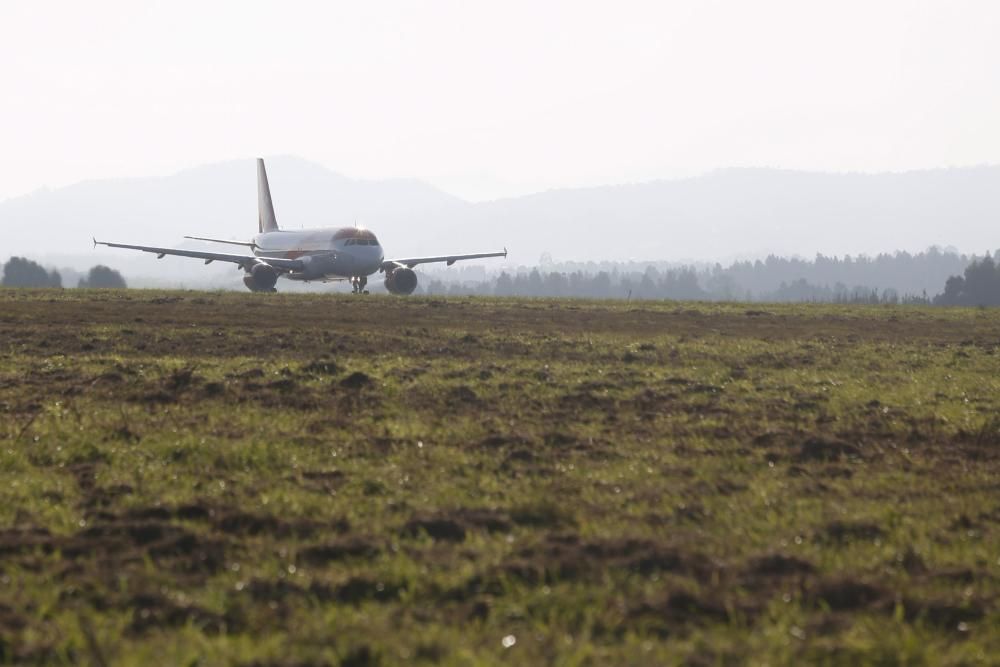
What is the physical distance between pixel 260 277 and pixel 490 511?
5570 centimetres

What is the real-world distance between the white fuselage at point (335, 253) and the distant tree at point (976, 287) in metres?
119

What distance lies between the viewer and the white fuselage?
6347 cm

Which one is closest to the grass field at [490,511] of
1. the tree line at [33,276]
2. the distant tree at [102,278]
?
the distant tree at [102,278]

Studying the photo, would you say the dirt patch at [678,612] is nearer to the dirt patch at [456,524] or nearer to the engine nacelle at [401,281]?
the dirt patch at [456,524]

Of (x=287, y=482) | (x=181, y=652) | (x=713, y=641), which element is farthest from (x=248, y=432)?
(x=713, y=641)

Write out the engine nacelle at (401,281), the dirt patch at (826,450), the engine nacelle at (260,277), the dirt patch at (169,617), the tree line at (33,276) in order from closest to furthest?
the dirt patch at (169,617), the dirt patch at (826,450), the engine nacelle at (260,277), the engine nacelle at (401,281), the tree line at (33,276)

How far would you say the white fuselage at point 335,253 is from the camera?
63.5m

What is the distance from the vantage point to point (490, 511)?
32.5 feet

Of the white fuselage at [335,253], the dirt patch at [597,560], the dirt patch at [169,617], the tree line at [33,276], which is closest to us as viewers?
the dirt patch at [169,617]

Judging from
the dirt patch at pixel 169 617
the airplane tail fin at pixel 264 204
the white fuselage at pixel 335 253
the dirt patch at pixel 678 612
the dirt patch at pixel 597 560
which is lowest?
the dirt patch at pixel 169 617

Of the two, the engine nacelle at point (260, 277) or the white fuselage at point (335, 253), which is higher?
the white fuselage at point (335, 253)

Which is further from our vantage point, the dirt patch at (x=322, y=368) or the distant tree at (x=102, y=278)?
the distant tree at (x=102, y=278)

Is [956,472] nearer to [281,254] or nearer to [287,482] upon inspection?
[287,482]

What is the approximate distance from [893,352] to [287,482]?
1852 centimetres
